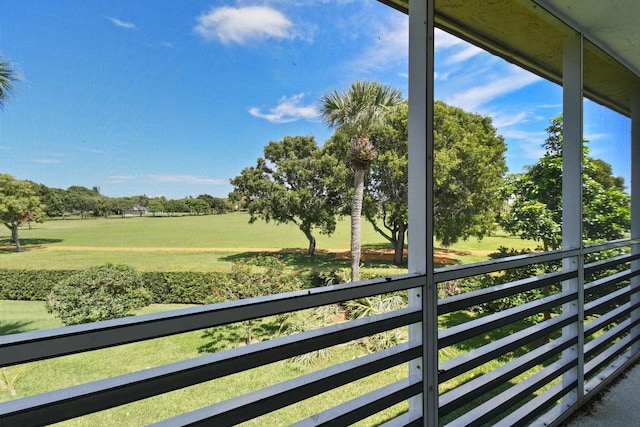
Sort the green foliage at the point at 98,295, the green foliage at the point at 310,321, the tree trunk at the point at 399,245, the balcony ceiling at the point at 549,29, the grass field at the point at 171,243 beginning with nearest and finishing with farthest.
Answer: the grass field at the point at 171,243, the green foliage at the point at 98,295, the balcony ceiling at the point at 549,29, the tree trunk at the point at 399,245, the green foliage at the point at 310,321

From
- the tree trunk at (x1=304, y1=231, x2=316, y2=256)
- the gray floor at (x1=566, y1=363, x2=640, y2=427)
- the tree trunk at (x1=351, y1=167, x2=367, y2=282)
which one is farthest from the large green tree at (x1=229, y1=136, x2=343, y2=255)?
the gray floor at (x1=566, y1=363, x2=640, y2=427)

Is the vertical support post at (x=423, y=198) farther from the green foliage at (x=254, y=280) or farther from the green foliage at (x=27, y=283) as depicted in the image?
the green foliage at (x=27, y=283)

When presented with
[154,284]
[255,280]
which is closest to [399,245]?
[255,280]

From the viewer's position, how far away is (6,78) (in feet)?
2.66

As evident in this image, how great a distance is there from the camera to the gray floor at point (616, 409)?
1792mm

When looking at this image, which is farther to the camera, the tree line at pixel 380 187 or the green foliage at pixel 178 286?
the green foliage at pixel 178 286

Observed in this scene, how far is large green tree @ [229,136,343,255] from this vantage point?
172 cm

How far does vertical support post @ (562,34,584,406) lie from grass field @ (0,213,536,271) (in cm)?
59

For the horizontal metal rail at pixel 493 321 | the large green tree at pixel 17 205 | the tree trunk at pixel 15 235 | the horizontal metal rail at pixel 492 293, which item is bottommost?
the horizontal metal rail at pixel 493 321

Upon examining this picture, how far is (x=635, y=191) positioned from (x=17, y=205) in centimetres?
383

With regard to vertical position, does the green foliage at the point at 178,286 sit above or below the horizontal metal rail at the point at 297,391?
above

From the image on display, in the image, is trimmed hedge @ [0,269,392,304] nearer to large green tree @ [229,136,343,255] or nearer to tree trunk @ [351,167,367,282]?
tree trunk @ [351,167,367,282]

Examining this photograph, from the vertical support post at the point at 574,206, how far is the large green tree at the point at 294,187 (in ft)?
4.53

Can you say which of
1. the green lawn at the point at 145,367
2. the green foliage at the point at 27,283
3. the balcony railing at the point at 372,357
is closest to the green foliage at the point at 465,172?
the balcony railing at the point at 372,357
